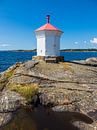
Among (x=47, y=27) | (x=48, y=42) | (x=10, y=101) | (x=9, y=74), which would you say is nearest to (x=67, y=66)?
(x=48, y=42)

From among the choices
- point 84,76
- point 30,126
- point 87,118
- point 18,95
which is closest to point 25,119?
point 30,126

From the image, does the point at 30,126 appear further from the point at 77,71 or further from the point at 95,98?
the point at 77,71

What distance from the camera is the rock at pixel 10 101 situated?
1868cm

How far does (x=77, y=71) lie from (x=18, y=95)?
5891 millimetres

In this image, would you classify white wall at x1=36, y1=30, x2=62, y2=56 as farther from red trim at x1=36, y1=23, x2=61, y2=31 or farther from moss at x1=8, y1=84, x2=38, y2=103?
moss at x1=8, y1=84, x2=38, y2=103

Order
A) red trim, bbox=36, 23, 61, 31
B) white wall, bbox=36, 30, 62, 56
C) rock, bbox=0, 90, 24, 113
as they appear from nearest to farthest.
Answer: rock, bbox=0, 90, 24, 113 → red trim, bbox=36, 23, 61, 31 → white wall, bbox=36, 30, 62, 56

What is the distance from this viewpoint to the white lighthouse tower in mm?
25405

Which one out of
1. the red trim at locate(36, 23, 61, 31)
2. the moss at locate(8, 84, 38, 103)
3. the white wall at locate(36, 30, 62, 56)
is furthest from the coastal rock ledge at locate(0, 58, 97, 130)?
the red trim at locate(36, 23, 61, 31)

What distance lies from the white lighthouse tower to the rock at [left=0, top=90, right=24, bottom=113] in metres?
7.37

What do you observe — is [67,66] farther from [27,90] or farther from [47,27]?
[27,90]

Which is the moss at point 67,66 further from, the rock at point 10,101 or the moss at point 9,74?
the rock at point 10,101

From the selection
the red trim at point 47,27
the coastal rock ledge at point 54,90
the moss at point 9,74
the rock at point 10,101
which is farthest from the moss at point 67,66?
the rock at point 10,101

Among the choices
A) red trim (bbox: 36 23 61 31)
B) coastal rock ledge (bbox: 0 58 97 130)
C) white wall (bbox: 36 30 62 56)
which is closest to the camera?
coastal rock ledge (bbox: 0 58 97 130)

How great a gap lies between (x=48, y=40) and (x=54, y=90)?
6.94 metres
